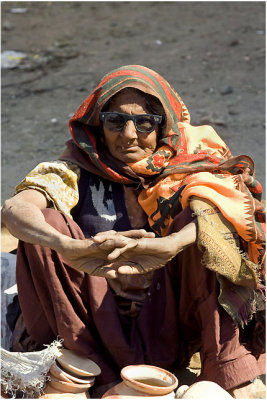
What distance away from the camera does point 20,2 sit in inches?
409

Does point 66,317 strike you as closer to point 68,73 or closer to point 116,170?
point 116,170

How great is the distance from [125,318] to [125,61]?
530cm

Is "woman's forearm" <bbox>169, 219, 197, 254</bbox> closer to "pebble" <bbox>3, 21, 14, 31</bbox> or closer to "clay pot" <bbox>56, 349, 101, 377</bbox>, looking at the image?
"clay pot" <bbox>56, 349, 101, 377</bbox>

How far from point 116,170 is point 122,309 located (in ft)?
2.24

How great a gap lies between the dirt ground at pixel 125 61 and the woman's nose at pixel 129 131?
2.54 metres

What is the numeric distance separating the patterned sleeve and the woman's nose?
0.33 meters

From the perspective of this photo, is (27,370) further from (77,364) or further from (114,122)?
(114,122)

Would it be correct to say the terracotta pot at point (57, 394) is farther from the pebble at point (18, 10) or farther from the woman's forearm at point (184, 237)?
the pebble at point (18, 10)

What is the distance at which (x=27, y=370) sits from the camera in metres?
3.37

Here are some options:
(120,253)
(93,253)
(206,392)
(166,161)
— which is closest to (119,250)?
(120,253)

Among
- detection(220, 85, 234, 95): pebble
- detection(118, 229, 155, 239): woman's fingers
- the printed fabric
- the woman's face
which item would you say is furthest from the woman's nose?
detection(220, 85, 234, 95): pebble

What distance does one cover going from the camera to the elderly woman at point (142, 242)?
3318 mm

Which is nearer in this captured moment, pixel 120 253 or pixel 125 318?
pixel 120 253

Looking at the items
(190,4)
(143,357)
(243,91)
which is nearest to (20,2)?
(190,4)
